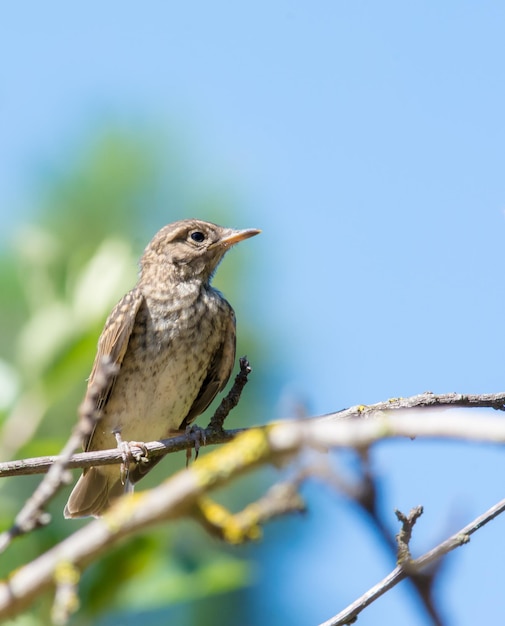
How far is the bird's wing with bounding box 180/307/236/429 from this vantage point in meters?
5.91

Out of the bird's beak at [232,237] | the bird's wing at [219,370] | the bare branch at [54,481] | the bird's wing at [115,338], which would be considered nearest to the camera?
the bare branch at [54,481]

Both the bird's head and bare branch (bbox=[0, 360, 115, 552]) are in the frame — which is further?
the bird's head

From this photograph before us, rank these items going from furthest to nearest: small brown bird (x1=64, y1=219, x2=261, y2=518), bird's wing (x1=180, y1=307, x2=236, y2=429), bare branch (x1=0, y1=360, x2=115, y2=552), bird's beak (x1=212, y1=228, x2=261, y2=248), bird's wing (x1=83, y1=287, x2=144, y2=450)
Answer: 1. bird's beak (x1=212, y1=228, x2=261, y2=248)
2. bird's wing (x1=180, y1=307, x2=236, y2=429)
3. small brown bird (x1=64, y1=219, x2=261, y2=518)
4. bird's wing (x1=83, y1=287, x2=144, y2=450)
5. bare branch (x1=0, y1=360, x2=115, y2=552)

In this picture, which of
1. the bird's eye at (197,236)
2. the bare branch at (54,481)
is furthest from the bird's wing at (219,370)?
the bare branch at (54,481)

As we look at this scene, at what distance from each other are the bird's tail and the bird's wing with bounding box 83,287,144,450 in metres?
0.18

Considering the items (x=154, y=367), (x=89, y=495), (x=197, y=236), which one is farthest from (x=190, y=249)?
(x=89, y=495)

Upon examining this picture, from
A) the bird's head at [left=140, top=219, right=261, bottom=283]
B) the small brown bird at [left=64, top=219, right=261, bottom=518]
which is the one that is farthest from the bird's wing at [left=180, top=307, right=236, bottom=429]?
the bird's head at [left=140, top=219, right=261, bottom=283]

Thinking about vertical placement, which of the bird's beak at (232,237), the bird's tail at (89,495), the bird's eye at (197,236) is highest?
the bird's eye at (197,236)

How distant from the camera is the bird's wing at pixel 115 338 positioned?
18.0 ft

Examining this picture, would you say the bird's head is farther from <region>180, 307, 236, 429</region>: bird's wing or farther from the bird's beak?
<region>180, 307, 236, 429</region>: bird's wing

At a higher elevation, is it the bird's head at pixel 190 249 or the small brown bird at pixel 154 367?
the bird's head at pixel 190 249

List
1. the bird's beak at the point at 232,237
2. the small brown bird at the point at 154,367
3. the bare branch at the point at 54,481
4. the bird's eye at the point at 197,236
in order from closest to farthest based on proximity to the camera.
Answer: the bare branch at the point at 54,481, the small brown bird at the point at 154,367, the bird's beak at the point at 232,237, the bird's eye at the point at 197,236

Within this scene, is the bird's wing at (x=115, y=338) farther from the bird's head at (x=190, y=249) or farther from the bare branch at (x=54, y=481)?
the bare branch at (x=54, y=481)

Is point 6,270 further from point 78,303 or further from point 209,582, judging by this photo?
point 209,582
